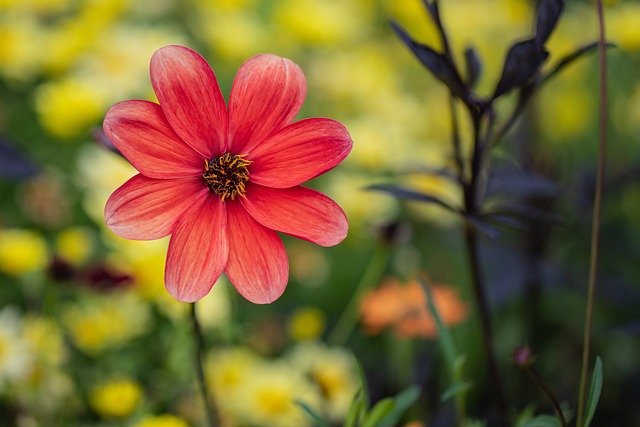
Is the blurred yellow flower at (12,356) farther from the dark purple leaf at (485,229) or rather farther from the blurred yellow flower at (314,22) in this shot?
the blurred yellow flower at (314,22)

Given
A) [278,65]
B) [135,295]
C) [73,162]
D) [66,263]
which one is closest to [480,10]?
[73,162]

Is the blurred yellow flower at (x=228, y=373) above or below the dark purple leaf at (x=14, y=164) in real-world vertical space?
below

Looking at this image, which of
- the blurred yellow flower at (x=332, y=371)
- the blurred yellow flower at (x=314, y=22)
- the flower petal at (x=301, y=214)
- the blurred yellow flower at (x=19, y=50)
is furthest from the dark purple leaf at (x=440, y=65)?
the blurred yellow flower at (x=314, y=22)

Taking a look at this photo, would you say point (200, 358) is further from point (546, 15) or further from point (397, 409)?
point (546, 15)

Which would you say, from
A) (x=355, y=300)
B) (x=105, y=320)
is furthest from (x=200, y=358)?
(x=355, y=300)

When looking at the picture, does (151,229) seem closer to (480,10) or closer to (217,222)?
(217,222)
